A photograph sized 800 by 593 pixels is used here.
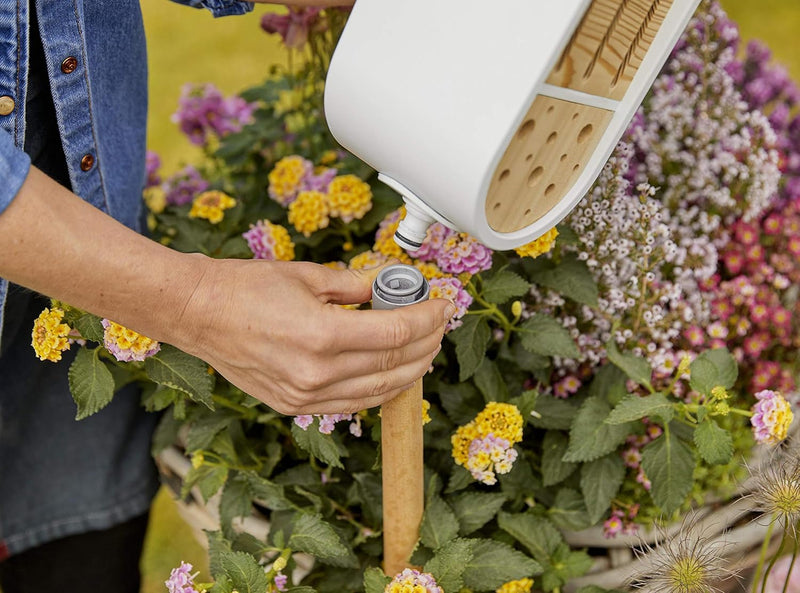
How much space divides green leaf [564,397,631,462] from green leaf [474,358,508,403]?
9cm

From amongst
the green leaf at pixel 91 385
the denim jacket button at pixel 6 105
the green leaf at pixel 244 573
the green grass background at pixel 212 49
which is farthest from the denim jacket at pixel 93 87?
the green grass background at pixel 212 49

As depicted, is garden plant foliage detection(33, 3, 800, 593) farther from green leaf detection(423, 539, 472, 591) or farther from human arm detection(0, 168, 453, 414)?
human arm detection(0, 168, 453, 414)

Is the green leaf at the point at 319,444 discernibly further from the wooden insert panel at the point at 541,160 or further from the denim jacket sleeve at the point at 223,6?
the denim jacket sleeve at the point at 223,6

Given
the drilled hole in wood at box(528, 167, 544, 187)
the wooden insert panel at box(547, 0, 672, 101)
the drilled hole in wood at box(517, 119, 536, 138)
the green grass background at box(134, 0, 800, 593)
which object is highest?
the wooden insert panel at box(547, 0, 672, 101)

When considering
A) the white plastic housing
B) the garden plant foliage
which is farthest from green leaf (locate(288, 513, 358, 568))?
the white plastic housing

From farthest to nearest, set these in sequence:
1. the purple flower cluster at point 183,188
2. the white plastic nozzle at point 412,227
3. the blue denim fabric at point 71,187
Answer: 1. the purple flower cluster at point 183,188
2. the blue denim fabric at point 71,187
3. the white plastic nozzle at point 412,227

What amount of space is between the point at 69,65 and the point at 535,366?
60 centimetres

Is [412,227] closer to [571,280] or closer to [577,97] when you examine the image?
[577,97]

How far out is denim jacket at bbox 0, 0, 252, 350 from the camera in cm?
74

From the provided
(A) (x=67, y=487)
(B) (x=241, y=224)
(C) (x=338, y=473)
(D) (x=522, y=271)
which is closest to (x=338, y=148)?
(B) (x=241, y=224)

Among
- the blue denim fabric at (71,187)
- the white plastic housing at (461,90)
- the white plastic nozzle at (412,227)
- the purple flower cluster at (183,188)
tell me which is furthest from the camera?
the purple flower cluster at (183,188)

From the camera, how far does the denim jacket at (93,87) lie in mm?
735

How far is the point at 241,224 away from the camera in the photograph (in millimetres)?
1147

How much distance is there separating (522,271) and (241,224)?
428 millimetres
